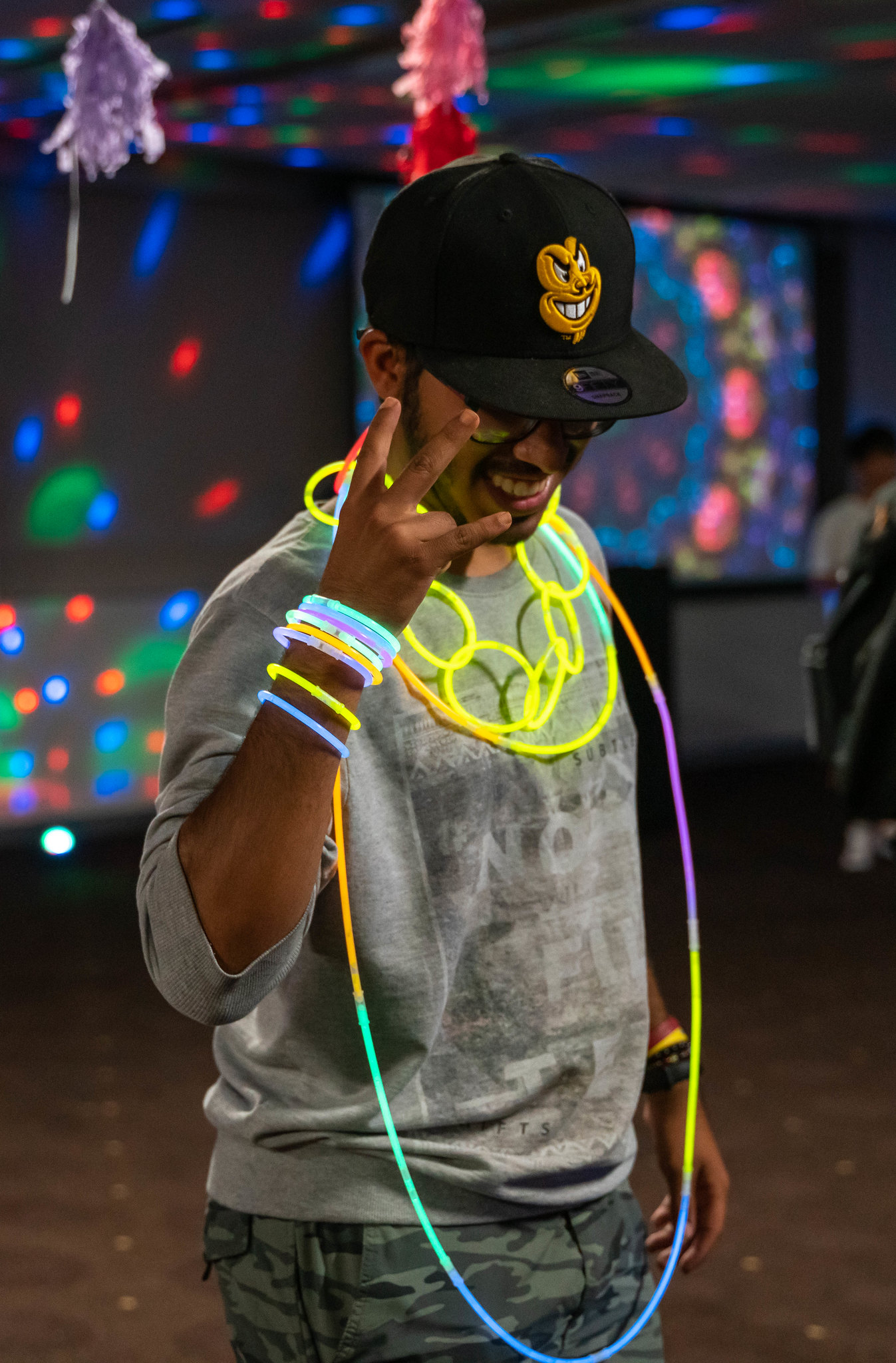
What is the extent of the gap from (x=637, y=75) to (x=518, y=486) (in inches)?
198

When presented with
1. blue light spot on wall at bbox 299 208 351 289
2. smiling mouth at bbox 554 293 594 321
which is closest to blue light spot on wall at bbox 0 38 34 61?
blue light spot on wall at bbox 299 208 351 289

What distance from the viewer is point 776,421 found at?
8719 millimetres

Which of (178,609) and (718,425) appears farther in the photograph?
(718,425)

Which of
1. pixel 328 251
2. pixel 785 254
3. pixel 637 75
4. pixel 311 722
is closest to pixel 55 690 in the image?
pixel 328 251

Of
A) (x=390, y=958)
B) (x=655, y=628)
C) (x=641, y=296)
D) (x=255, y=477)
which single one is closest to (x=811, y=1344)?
(x=390, y=958)

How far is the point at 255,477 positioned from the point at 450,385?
613 cm

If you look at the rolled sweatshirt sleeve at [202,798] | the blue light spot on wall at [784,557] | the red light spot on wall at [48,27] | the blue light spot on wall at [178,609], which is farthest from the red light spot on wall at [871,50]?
the rolled sweatshirt sleeve at [202,798]

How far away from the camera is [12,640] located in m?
6.54

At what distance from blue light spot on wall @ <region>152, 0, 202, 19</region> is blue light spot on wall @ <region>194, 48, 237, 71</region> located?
13.1 inches

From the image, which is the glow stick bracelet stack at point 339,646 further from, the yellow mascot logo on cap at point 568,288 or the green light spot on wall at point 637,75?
the green light spot on wall at point 637,75

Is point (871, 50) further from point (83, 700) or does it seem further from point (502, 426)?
point (502, 426)

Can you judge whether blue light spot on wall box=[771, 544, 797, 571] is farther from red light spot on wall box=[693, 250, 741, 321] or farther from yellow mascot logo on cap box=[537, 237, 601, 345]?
yellow mascot logo on cap box=[537, 237, 601, 345]

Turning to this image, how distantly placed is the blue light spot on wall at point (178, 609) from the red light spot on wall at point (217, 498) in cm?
35

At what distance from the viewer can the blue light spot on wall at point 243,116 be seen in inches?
237
